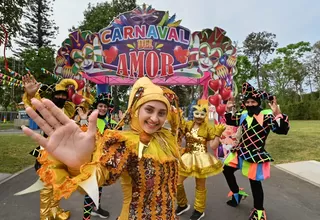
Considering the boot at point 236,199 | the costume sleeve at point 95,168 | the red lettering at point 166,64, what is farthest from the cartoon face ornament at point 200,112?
the red lettering at point 166,64

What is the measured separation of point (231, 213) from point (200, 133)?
4.38ft

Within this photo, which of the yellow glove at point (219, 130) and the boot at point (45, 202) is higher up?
the yellow glove at point (219, 130)

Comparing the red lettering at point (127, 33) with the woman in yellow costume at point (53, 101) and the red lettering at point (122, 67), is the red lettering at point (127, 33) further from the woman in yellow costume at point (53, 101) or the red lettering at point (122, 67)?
the woman in yellow costume at point (53, 101)

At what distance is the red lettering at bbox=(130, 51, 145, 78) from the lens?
8.62m

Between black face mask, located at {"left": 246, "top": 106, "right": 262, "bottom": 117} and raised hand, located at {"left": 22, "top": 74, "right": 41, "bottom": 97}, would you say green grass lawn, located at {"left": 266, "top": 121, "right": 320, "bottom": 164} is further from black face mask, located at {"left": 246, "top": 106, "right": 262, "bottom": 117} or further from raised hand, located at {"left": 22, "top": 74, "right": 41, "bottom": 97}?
A: raised hand, located at {"left": 22, "top": 74, "right": 41, "bottom": 97}

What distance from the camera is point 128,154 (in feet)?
5.67

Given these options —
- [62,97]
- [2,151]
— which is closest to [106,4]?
[2,151]

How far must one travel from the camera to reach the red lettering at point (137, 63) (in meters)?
8.62

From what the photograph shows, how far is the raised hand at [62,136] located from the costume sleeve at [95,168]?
50 mm

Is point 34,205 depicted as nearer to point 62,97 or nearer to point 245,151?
point 62,97

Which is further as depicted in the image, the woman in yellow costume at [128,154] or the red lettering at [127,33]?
the red lettering at [127,33]

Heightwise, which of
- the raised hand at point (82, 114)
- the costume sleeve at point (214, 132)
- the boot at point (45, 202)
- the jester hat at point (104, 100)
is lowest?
the boot at point (45, 202)

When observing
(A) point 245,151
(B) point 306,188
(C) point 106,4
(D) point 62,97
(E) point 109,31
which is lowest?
(B) point 306,188

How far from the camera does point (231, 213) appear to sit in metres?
4.11
